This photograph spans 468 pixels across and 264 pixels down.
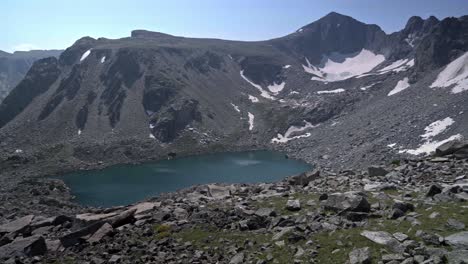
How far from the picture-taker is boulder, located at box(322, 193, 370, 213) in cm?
2352

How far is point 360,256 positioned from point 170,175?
111 meters

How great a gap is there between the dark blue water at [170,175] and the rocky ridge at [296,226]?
63.3m

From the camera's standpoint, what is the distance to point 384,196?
26.3 metres

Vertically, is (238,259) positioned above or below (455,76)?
below

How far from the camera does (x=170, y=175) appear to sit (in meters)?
125

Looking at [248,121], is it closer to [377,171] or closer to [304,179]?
[304,179]

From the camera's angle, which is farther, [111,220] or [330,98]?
[330,98]

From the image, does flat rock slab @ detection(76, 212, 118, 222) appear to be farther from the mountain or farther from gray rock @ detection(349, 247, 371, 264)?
the mountain

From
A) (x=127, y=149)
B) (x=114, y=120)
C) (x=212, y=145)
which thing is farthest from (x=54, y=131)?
(x=212, y=145)

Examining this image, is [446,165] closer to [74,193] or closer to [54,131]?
[74,193]

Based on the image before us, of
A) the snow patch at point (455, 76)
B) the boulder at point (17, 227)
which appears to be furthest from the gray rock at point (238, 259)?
the snow patch at point (455, 76)

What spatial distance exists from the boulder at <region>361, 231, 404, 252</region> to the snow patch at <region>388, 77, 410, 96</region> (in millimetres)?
163771

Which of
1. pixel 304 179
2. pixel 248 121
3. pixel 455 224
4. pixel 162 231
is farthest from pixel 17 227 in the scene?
pixel 248 121

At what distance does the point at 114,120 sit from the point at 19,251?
156677 millimetres
